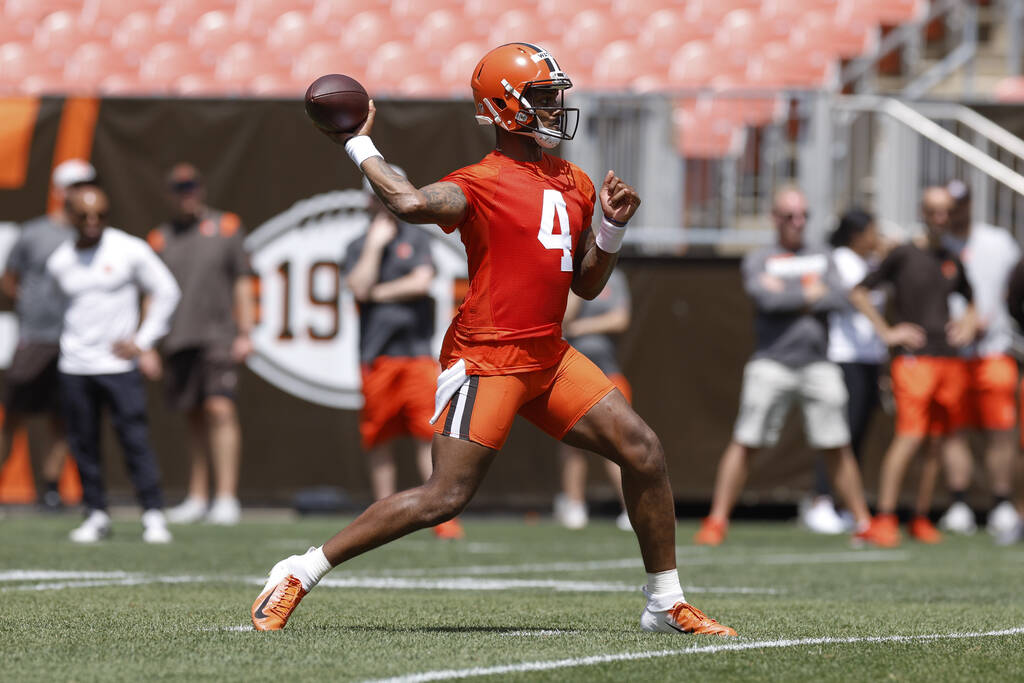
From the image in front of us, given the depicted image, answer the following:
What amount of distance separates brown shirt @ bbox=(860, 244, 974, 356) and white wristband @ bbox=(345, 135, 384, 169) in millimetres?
5853

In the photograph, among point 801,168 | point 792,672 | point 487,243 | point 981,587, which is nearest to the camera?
point 792,672

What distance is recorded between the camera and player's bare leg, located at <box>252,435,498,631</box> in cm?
500

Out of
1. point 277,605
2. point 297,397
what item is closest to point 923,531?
point 297,397

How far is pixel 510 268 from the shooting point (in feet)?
16.7

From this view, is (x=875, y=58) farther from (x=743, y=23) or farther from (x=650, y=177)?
(x=650, y=177)

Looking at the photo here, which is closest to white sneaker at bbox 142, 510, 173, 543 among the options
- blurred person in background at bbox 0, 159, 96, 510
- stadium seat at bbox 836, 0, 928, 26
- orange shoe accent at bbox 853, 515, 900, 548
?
blurred person in background at bbox 0, 159, 96, 510

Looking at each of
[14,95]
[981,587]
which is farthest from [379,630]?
[14,95]

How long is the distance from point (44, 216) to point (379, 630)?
8.11m

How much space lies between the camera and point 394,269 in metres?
9.95

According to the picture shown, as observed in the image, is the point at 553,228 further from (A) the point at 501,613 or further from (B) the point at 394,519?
(A) the point at 501,613

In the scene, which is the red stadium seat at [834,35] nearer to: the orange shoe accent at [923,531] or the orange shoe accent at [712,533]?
the orange shoe accent at [923,531]

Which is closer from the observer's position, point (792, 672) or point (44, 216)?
point (792, 672)

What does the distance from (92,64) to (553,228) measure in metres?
12.3

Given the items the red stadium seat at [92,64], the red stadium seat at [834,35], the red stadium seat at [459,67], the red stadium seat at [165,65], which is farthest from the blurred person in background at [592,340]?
the red stadium seat at [92,64]
